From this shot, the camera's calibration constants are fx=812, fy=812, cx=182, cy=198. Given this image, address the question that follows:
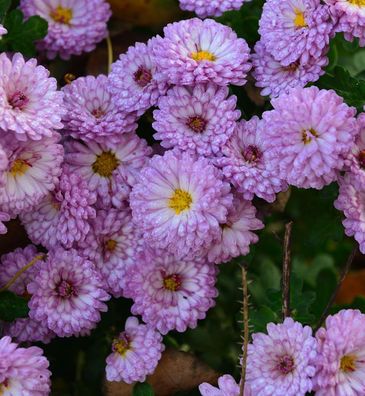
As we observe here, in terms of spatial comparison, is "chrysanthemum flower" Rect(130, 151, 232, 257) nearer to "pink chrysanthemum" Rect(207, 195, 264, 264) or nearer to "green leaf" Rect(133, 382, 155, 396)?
"pink chrysanthemum" Rect(207, 195, 264, 264)

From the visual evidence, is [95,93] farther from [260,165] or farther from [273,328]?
[273,328]

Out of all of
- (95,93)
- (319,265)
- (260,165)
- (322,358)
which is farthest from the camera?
(319,265)

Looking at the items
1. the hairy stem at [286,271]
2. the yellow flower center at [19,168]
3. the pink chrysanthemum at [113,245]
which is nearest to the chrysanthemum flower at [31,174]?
the yellow flower center at [19,168]

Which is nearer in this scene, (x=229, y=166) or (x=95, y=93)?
(x=229, y=166)

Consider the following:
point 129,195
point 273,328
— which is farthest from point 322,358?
point 129,195

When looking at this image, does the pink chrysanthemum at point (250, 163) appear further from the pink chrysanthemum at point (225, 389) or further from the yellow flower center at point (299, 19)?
the pink chrysanthemum at point (225, 389)

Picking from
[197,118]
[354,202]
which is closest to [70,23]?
[197,118]
